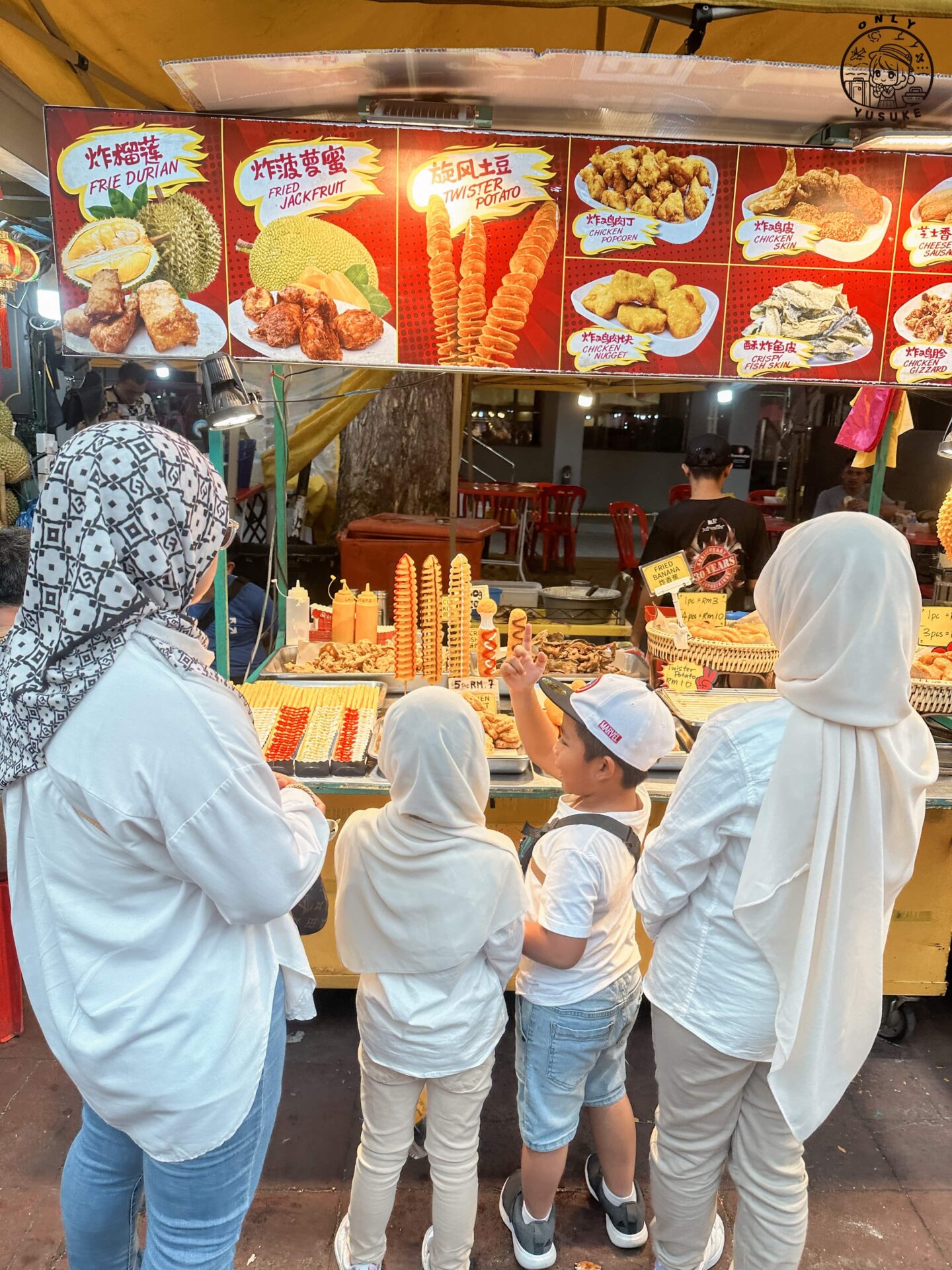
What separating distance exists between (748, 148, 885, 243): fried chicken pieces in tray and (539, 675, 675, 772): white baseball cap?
210cm

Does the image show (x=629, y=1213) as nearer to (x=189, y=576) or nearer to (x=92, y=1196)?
(x=92, y=1196)

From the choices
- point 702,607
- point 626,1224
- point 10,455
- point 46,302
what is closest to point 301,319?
point 702,607

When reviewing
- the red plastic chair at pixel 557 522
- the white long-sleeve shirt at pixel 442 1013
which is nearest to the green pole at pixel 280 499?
the white long-sleeve shirt at pixel 442 1013

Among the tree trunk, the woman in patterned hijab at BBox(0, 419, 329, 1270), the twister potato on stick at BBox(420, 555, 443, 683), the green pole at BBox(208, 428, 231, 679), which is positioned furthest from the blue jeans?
the tree trunk

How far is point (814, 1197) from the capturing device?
267 cm

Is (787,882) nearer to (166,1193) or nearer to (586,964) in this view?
(586,964)

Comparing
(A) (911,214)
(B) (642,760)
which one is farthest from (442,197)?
(B) (642,760)

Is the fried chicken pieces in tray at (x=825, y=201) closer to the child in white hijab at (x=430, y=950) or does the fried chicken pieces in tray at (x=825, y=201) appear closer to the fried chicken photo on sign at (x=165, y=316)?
the fried chicken photo on sign at (x=165, y=316)

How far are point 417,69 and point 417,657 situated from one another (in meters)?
2.24

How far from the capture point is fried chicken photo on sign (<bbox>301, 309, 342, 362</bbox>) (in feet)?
10.5

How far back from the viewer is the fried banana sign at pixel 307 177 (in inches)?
121

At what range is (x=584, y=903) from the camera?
2135 millimetres

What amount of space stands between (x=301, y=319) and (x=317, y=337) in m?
0.08

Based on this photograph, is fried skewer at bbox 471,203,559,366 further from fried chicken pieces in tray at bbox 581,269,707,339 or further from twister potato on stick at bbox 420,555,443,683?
twister potato on stick at bbox 420,555,443,683
